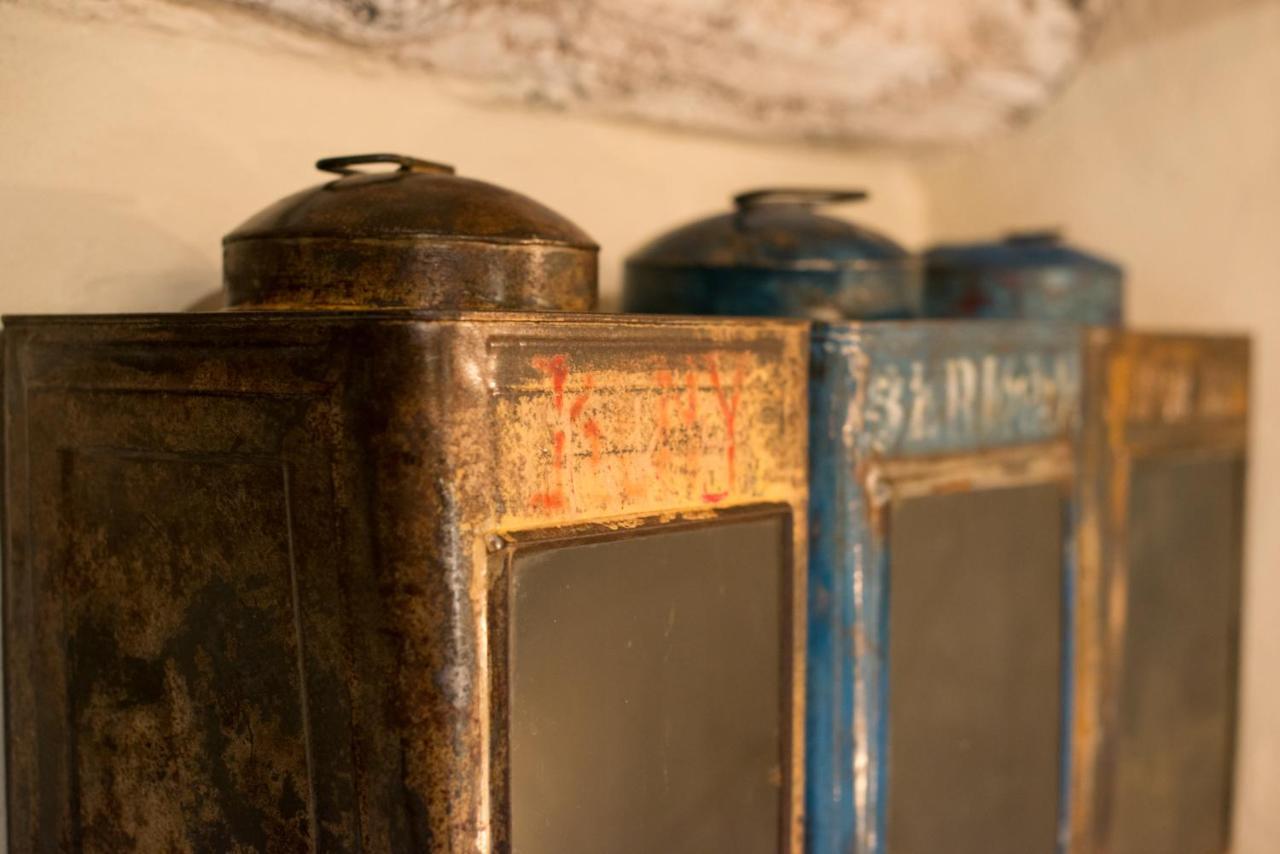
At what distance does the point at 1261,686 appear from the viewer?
208cm

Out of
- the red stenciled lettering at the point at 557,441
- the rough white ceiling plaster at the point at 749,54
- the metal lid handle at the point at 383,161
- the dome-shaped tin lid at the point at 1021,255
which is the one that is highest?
the rough white ceiling plaster at the point at 749,54

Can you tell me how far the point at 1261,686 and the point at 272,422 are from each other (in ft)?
6.01

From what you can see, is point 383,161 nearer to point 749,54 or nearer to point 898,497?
point 898,497

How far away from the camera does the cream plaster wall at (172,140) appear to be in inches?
47.0

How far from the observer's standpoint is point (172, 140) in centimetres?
132

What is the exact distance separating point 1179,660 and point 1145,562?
8.3 inches

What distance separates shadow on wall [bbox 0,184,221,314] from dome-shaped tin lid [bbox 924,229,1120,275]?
107cm

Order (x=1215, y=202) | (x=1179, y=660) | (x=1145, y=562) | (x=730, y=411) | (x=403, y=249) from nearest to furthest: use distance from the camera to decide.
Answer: (x=403, y=249) → (x=730, y=411) → (x=1145, y=562) → (x=1179, y=660) → (x=1215, y=202)

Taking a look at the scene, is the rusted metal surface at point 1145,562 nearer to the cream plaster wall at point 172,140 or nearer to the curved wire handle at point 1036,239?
the curved wire handle at point 1036,239

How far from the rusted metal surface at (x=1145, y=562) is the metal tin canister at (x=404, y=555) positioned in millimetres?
562

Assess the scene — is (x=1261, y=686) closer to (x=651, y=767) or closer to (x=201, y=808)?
(x=651, y=767)

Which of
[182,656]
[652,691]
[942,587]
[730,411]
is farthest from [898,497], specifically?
[182,656]

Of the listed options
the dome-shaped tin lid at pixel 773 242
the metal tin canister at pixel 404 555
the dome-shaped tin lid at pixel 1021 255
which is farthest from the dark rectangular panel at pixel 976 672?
the dome-shaped tin lid at pixel 1021 255

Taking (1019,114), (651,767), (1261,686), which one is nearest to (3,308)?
(651,767)
